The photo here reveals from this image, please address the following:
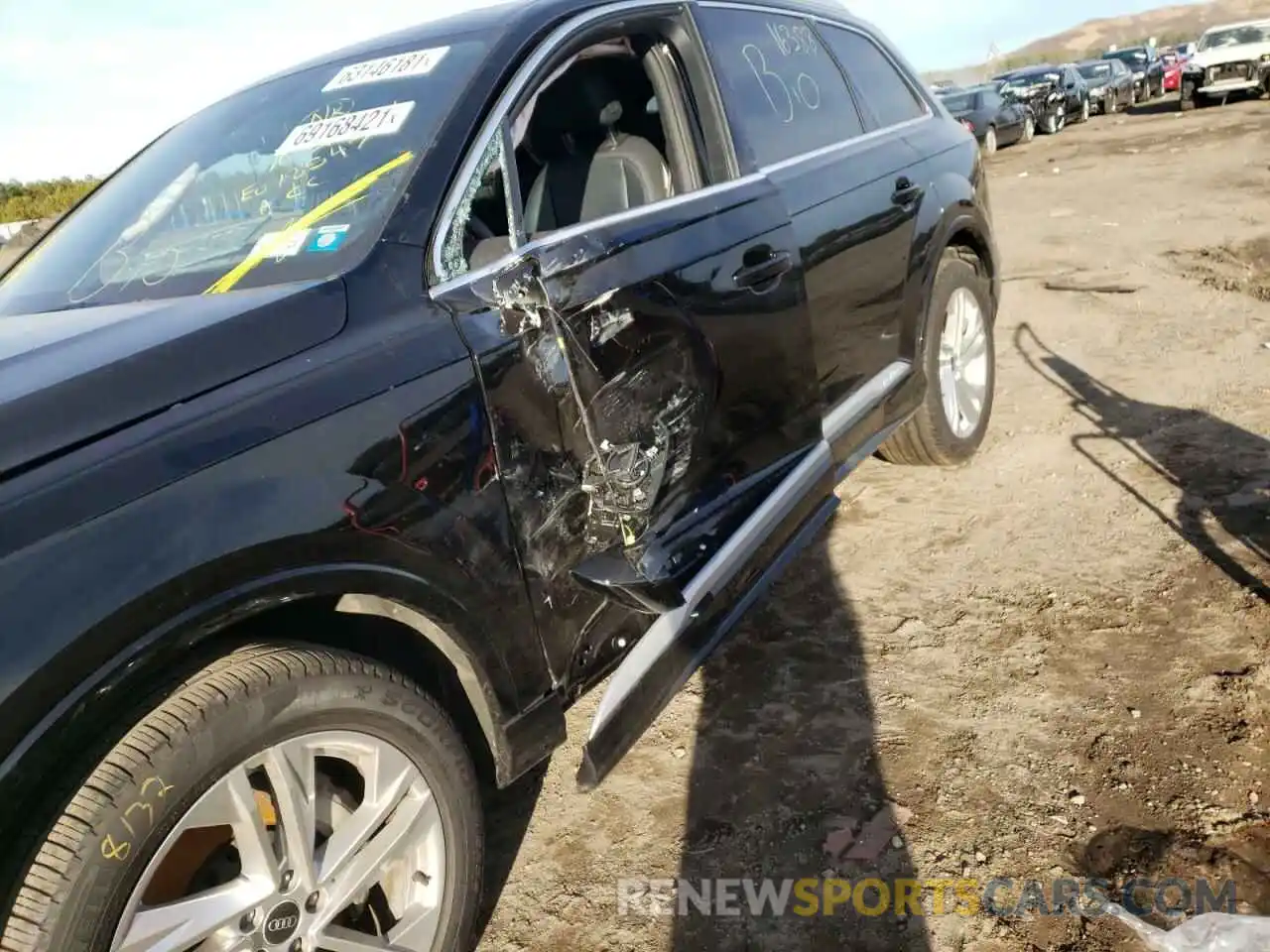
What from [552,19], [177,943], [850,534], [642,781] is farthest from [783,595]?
[177,943]

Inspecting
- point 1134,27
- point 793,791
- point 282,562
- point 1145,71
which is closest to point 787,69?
point 793,791

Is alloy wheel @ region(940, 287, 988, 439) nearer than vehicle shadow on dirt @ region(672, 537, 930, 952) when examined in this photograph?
No

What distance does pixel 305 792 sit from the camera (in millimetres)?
1696

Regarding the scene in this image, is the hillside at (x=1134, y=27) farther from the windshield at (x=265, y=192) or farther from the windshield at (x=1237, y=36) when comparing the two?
the windshield at (x=265, y=192)

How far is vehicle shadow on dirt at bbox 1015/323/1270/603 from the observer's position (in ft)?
10.9

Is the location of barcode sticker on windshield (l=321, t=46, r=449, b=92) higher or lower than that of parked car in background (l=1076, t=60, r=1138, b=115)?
higher

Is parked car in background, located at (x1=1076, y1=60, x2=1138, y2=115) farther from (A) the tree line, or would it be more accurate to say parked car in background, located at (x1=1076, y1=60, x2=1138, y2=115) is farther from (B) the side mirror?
(B) the side mirror

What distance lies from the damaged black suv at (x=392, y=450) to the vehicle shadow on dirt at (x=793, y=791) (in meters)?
0.42

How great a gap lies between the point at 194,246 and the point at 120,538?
1.11m

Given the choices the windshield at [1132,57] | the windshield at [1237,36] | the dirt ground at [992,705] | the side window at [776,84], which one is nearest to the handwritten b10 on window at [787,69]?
the side window at [776,84]

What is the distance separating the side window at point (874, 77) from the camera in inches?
149

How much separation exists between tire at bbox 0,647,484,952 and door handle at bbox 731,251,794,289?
1.43 m

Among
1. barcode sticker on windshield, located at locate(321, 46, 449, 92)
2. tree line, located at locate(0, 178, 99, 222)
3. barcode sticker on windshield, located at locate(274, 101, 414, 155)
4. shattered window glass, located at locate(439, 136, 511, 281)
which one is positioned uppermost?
tree line, located at locate(0, 178, 99, 222)

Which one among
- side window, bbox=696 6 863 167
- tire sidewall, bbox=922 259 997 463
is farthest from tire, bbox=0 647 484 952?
tire sidewall, bbox=922 259 997 463
